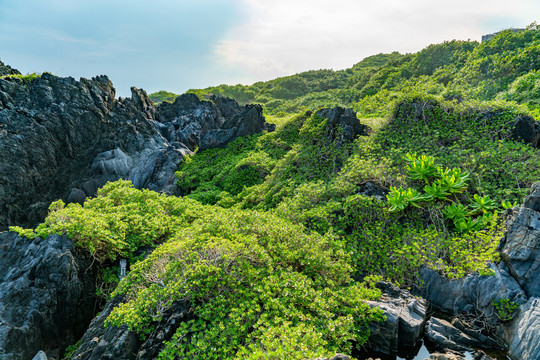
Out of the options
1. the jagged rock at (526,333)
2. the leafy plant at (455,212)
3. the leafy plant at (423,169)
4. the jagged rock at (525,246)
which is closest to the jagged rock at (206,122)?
the leafy plant at (423,169)

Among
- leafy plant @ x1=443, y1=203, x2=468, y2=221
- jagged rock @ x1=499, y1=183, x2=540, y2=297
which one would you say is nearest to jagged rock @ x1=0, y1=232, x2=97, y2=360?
leafy plant @ x1=443, y1=203, x2=468, y2=221

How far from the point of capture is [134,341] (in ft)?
24.1

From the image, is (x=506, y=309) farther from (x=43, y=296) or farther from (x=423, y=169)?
(x=43, y=296)

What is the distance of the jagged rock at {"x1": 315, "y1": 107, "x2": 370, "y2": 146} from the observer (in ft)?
56.5

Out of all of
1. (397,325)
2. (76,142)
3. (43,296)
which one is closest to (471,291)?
(397,325)

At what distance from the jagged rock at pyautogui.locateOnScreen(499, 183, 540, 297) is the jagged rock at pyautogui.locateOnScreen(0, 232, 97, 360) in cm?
1469

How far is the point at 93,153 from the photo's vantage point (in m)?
25.3

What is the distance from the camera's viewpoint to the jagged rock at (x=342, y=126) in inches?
679

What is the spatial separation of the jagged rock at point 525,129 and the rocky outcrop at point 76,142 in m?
19.1

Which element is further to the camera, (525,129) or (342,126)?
(342,126)

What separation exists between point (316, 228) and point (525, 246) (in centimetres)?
658

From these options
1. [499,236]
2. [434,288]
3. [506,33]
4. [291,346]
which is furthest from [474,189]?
[506,33]

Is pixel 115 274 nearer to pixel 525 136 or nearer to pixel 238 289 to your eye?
pixel 238 289

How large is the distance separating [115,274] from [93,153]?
57.7 ft
